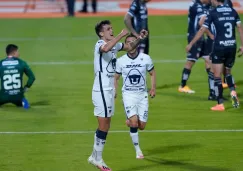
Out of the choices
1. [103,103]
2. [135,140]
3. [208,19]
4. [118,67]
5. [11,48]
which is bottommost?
[135,140]

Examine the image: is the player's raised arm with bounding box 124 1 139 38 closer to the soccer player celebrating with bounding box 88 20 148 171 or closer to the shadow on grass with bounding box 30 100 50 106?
the shadow on grass with bounding box 30 100 50 106

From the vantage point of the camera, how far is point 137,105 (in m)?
15.1

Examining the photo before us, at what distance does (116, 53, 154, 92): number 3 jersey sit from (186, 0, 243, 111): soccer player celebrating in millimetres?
3960

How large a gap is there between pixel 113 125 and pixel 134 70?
3029mm

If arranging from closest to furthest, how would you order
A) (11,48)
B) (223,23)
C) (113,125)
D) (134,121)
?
(134,121) < (113,125) < (223,23) < (11,48)

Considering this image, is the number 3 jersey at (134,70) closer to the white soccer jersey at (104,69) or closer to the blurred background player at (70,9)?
the white soccer jersey at (104,69)

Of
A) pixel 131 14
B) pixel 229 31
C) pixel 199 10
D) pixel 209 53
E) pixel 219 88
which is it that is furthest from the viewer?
pixel 131 14

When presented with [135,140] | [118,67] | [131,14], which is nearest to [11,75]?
[131,14]

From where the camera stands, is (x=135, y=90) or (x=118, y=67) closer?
(x=135, y=90)

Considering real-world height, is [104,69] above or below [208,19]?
below

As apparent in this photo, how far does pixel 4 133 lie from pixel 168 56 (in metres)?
10.3

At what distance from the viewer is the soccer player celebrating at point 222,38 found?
1880cm

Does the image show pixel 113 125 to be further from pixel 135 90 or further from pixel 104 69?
pixel 104 69

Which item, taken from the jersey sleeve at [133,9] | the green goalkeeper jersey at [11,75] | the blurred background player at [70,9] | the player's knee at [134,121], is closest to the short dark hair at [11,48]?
the green goalkeeper jersey at [11,75]
